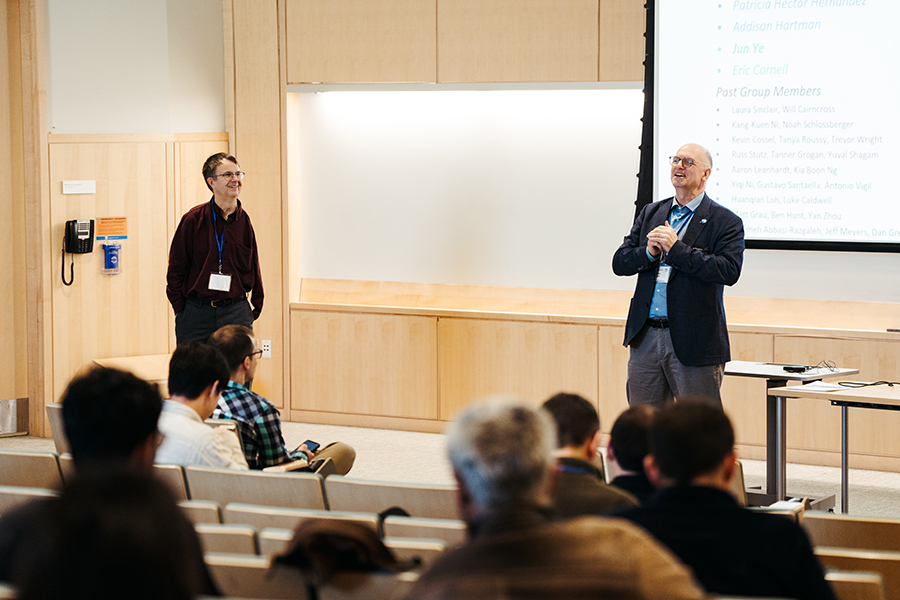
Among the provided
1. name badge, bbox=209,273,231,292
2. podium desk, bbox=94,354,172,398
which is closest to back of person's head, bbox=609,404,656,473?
name badge, bbox=209,273,231,292

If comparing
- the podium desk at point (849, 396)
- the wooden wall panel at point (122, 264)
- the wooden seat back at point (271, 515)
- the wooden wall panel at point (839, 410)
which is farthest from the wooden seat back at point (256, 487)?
the wooden wall panel at point (122, 264)

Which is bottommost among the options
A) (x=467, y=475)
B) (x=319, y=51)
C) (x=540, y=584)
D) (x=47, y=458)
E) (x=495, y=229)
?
(x=47, y=458)

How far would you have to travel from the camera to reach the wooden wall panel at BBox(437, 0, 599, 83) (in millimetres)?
6887

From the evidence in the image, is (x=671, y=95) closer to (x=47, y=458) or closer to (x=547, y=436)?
(x=47, y=458)

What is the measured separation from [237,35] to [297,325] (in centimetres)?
220

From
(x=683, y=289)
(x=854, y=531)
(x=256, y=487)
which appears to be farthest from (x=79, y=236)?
(x=854, y=531)

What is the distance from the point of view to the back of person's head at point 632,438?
116 inches

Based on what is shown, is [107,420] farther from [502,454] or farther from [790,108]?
[790,108]

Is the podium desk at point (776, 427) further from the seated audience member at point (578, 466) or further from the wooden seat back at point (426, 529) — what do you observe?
the wooden seat back at point (426, 529)

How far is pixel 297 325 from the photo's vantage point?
25.5 feet

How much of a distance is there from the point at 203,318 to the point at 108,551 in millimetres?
5299

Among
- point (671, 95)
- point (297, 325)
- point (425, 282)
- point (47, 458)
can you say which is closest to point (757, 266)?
point (671, 95)

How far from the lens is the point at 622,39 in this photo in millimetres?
6766

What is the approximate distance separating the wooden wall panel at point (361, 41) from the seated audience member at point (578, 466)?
15.7ft
